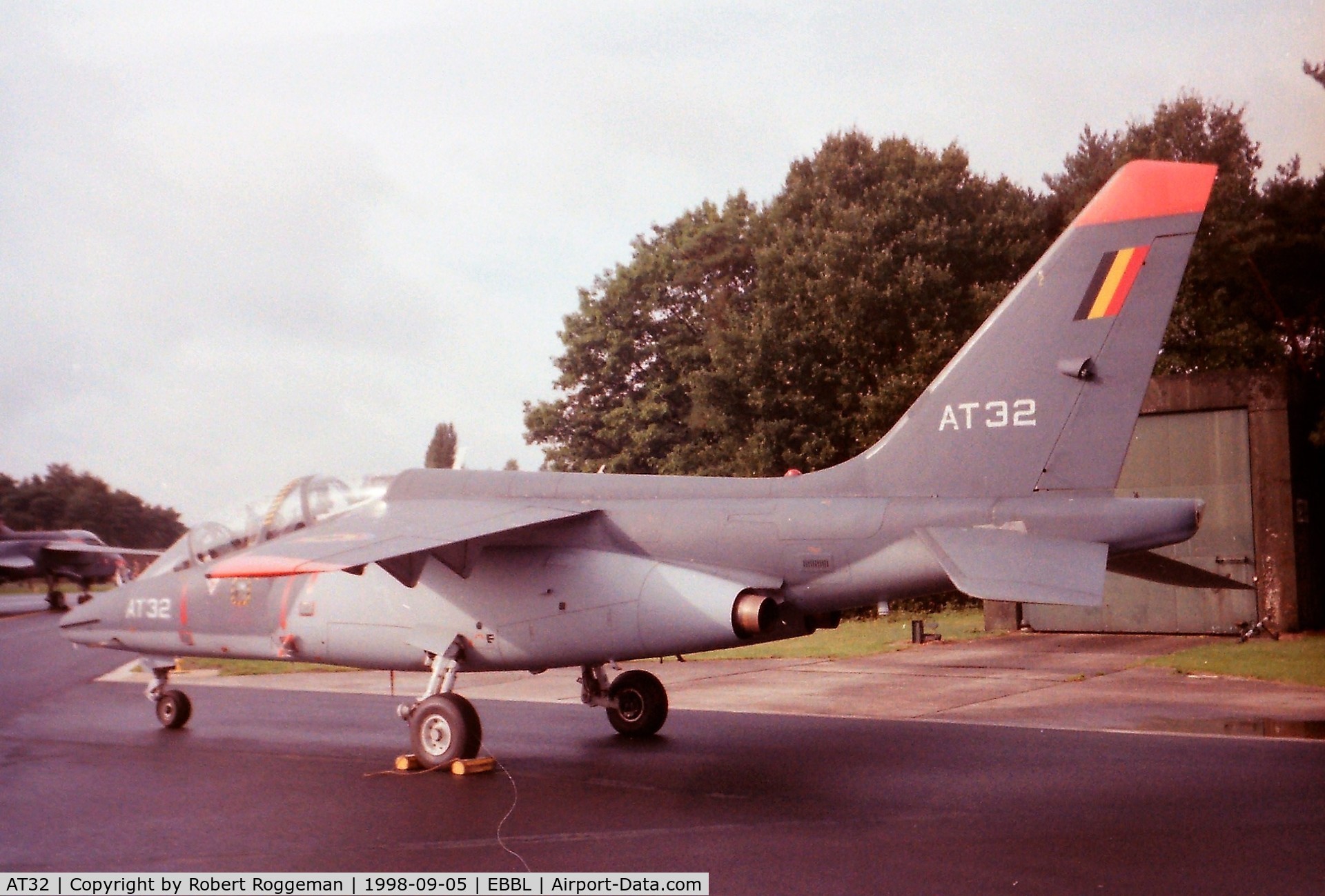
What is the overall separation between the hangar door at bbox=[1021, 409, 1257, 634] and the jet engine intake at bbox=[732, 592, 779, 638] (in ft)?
45.7

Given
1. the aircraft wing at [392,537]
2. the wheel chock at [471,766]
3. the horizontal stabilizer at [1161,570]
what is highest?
the aircraft wing at [392,537]

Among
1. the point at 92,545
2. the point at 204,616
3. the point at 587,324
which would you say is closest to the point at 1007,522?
the point at 204,616

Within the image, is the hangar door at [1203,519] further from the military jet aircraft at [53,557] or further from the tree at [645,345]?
the military jet aircraft at [53,557]

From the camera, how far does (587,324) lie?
48688mm

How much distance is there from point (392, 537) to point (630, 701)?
3.65 meters

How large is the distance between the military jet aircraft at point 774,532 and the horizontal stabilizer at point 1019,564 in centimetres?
2

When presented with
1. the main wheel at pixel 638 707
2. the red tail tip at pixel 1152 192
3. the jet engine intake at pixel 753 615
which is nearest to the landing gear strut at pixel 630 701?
the main wheel at pixel 638 707

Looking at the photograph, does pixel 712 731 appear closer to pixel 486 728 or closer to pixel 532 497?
pixel 486 728

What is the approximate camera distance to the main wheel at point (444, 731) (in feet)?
35.0

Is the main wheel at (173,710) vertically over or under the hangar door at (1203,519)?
under

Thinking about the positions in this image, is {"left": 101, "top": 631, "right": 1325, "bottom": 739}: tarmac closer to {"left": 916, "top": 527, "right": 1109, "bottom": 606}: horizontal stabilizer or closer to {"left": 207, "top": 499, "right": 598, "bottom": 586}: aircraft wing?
{"left": 916, "top": 527, "right": 1109, "bottom": 606}: horizontal stabilizer

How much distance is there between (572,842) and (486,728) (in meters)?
5.99

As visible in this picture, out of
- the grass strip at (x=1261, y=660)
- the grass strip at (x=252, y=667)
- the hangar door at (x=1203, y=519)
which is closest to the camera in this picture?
the grass strip at (x=1261, y=660)
